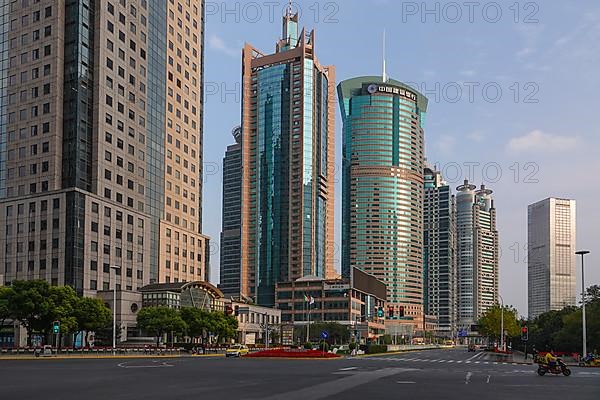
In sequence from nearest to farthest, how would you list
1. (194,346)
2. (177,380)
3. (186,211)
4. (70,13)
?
(177,380) < (194,346) < (70,13) < (186,211)

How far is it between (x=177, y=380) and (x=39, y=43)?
97.2 metres

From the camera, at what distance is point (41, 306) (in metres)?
75.9

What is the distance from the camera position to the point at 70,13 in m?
116

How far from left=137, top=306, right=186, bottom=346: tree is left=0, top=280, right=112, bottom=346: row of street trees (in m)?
12.9

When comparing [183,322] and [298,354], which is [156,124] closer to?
[183,322]

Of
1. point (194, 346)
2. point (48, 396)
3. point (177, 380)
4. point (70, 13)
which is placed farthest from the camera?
point (70, 13)

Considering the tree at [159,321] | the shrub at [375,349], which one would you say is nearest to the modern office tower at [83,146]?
the tree at [159,321]

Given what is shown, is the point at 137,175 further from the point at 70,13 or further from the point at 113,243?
the point at 70,13

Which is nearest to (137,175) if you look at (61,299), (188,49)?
(188,49)

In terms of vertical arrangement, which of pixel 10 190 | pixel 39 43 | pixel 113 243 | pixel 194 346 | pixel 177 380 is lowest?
pixel 194 346

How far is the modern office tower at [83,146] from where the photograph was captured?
110 metres

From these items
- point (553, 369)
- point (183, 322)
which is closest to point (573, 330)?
point (183, 322)

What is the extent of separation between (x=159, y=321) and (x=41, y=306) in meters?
22.8

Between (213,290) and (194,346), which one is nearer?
(194,346)
